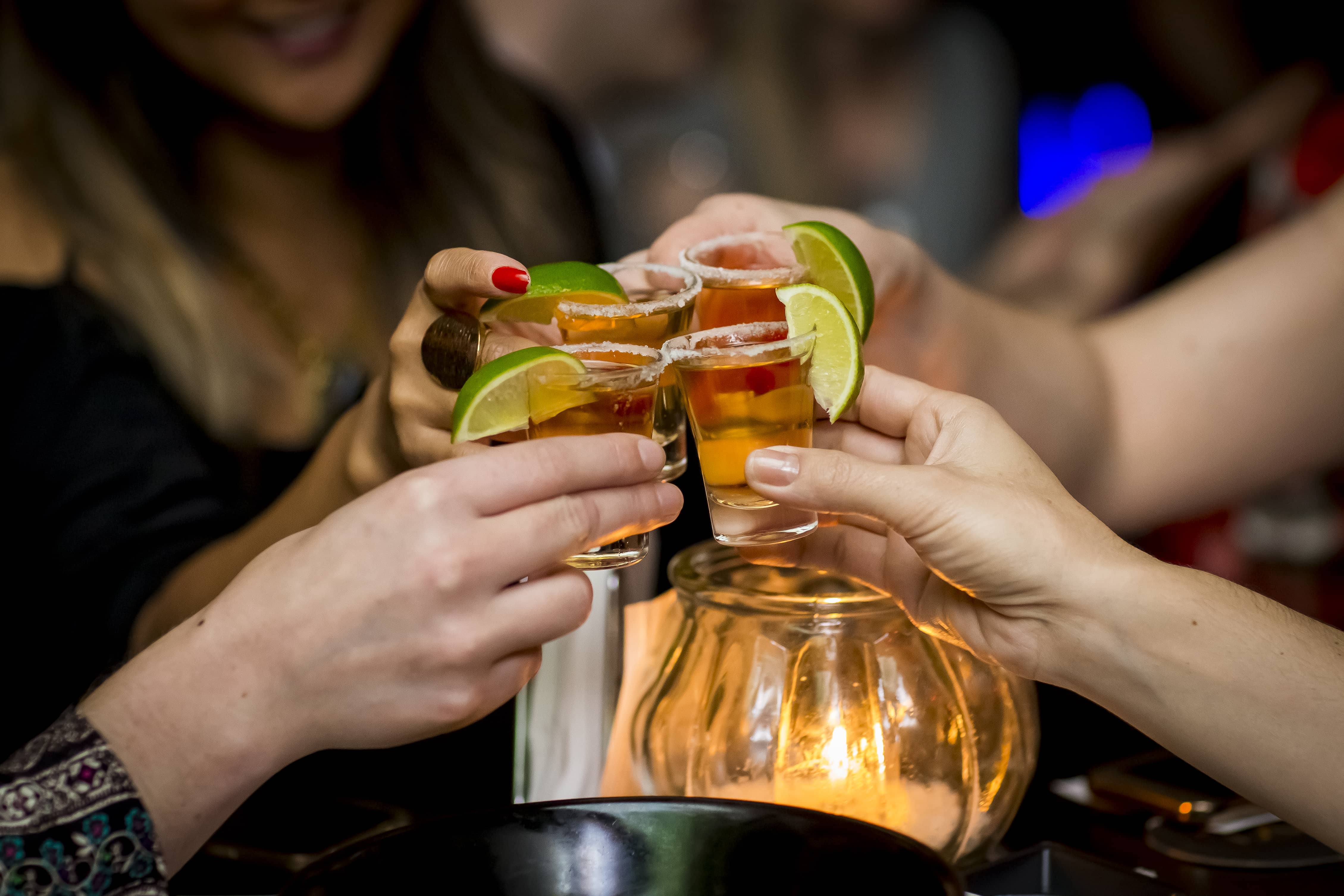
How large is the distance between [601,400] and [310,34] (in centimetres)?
147

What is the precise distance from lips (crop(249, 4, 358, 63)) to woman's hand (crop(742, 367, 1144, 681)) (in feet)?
5.12

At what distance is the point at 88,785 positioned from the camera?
825mm

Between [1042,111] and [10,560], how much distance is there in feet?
13.6

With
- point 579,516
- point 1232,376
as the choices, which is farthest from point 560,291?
point 1232,376

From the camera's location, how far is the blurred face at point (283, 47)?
1.98 metres

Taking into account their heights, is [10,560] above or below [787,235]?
below

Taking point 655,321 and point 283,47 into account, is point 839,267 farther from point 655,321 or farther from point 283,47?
point 283,47

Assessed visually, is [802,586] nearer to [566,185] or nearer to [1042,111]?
[566,185]

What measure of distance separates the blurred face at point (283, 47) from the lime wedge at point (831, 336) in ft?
4.69

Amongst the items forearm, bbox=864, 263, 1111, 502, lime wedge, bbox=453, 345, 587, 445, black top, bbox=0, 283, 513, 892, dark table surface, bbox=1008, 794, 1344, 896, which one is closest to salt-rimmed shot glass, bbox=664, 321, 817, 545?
lime wedge, bbox=453, 345, 587, 445

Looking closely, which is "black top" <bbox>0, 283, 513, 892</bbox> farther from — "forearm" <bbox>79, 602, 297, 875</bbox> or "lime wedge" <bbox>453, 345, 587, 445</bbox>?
"lime wedge" <bbox>453, 345, 587, 445</bbox>

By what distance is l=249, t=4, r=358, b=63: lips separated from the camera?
204cm

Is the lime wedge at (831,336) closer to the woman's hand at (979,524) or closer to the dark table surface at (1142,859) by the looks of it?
the woman's hand at (979,524)

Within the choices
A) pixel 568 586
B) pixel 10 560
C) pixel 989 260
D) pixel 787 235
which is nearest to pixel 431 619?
pixel 568 586
